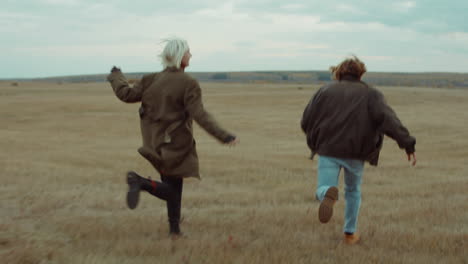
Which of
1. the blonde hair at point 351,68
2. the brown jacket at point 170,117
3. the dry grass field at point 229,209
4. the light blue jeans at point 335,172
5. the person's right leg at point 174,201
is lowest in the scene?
the dry grass field at point 229,209

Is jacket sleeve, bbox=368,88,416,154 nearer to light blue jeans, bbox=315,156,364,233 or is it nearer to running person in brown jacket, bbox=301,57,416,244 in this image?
running person in brown jacket, bbox=301,57,416,244

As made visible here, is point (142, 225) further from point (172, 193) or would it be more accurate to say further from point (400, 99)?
point (400, 99)

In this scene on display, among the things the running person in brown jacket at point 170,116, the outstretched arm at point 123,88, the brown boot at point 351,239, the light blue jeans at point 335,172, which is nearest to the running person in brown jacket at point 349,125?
the light blue jeans at point 335,172

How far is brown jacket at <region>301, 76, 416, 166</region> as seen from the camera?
5.38m

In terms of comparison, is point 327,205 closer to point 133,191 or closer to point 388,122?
point 388,122

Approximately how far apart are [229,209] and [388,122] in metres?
3.03

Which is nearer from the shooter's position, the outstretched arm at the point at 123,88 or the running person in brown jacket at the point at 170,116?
the running person in brown jacket at the point at 170,116

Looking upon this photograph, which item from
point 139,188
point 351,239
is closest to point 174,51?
point 139,188

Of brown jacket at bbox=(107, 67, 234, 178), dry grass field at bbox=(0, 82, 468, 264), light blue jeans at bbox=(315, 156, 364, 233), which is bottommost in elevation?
dry grass field at bbox=(0, 82, 468, 264)

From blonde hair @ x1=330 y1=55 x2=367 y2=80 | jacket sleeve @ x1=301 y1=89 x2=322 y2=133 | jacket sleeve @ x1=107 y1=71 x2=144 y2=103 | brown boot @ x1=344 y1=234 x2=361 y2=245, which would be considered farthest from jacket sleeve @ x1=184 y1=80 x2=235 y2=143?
brown boot @ x1=344 y1=234 x2=361 y2=245

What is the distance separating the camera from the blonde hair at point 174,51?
5441mm

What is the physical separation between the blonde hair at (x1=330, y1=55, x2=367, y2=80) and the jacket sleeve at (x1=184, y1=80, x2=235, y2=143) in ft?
4.25

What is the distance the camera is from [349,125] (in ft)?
17.8

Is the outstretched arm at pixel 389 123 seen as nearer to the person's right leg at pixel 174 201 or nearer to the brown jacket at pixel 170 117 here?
the brown jacket at pixel 170 117
